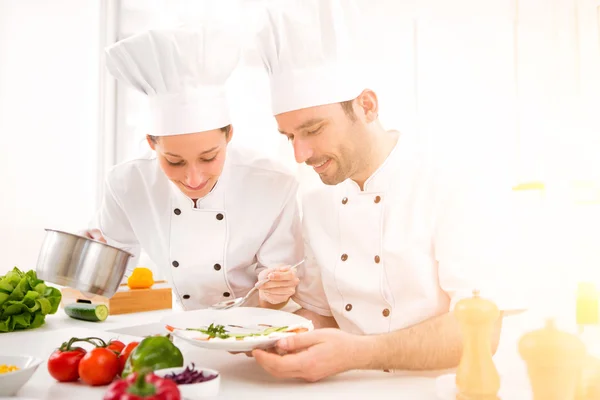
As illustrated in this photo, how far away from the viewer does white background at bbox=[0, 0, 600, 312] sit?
8.84ft

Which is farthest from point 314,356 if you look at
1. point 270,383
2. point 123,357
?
point 123,357

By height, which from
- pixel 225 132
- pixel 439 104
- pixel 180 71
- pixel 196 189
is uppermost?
pixel 439 104

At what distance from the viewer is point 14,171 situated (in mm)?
3246

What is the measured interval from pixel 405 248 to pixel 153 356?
0.77m

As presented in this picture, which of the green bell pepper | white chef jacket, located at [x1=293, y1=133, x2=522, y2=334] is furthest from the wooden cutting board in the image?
the green bell pepper

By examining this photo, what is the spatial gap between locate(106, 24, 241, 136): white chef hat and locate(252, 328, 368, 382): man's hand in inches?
34.7

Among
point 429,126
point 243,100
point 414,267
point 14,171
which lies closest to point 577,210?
point 429,126

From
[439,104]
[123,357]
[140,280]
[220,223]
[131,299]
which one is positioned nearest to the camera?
[123,357]

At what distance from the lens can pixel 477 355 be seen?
3.86ft

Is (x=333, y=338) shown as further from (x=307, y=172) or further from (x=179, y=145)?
(x=307, y=172)

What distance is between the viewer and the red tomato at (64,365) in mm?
1385

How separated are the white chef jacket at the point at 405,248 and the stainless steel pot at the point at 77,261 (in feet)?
2.14

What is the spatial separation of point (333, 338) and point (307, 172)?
2.06m

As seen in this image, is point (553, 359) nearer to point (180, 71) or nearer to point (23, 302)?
point (180, 71)
